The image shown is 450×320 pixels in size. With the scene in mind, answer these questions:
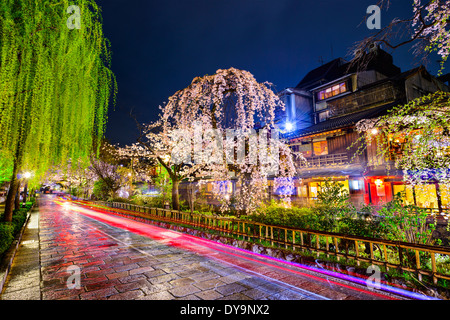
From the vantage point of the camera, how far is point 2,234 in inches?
311

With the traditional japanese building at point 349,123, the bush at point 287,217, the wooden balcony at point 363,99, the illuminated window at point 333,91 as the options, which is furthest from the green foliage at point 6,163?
the illuminated window at point 333,91

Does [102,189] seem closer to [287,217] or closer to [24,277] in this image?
[24,277]

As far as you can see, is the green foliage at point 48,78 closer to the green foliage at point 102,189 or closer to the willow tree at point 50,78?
the willow tree at point 50,78

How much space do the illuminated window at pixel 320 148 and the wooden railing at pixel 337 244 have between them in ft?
55.6

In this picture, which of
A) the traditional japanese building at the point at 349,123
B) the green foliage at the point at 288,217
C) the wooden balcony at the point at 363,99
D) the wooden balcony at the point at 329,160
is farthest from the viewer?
the wooden balcony at the point at 363,99

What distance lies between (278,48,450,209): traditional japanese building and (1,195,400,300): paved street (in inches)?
502

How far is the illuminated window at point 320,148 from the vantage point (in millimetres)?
23448

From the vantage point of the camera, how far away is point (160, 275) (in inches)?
229

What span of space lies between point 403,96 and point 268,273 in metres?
24.0

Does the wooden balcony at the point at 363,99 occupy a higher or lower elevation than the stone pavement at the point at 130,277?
higher

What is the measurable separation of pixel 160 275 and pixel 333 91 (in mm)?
28535

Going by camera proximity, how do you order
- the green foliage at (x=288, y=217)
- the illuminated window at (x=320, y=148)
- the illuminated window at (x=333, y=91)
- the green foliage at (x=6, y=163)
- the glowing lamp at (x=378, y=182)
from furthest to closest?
the illuminated window at (x=333, y=91) → the illuminated window at (x=320, y=148) → the glowing lamp at (x=378, y=182) → the green foliage at (x=288, y=217) → the green foliage at (x=6, y=163)

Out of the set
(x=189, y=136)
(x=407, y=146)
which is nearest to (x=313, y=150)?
(x=189, y=136)
